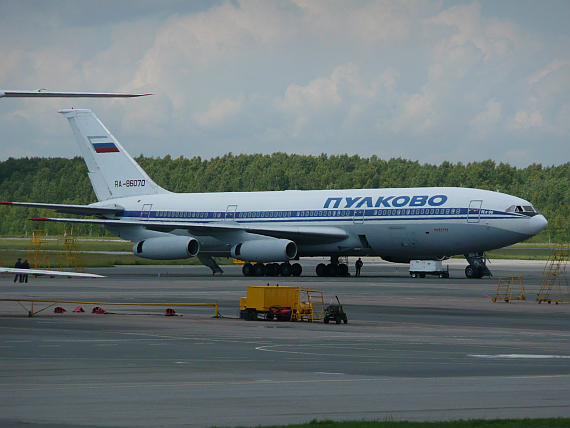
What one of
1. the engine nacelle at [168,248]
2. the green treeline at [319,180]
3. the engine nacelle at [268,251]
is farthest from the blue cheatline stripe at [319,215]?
the green treeline at [319,180]

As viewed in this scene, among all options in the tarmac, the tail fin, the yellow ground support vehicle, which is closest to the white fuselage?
the tail fin

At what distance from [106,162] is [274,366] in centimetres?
5252

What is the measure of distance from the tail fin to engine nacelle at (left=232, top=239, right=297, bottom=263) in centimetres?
1418

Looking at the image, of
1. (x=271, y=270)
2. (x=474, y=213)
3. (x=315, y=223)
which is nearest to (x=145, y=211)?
(x=271, y=270)

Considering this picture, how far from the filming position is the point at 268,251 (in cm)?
5250

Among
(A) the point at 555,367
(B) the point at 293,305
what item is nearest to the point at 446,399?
(A) the point at 555,367

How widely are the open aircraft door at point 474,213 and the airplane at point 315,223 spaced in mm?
54

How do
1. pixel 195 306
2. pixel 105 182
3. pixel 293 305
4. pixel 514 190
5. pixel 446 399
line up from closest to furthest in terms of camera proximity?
pixel 446 399 < pixel 293 305 < pixel 195 306 < pixel 105 182 < pixel 514 190

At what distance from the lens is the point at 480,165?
183 m

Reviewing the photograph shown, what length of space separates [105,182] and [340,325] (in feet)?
148

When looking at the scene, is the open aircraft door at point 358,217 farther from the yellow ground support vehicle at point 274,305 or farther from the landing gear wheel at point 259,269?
the yellow ground support vehicle at point 274,305

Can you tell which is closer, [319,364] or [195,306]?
[319,364]

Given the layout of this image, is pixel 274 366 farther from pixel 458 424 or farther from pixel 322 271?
pixel 322 271

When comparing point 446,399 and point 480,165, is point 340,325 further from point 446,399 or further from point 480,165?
point 480,165
